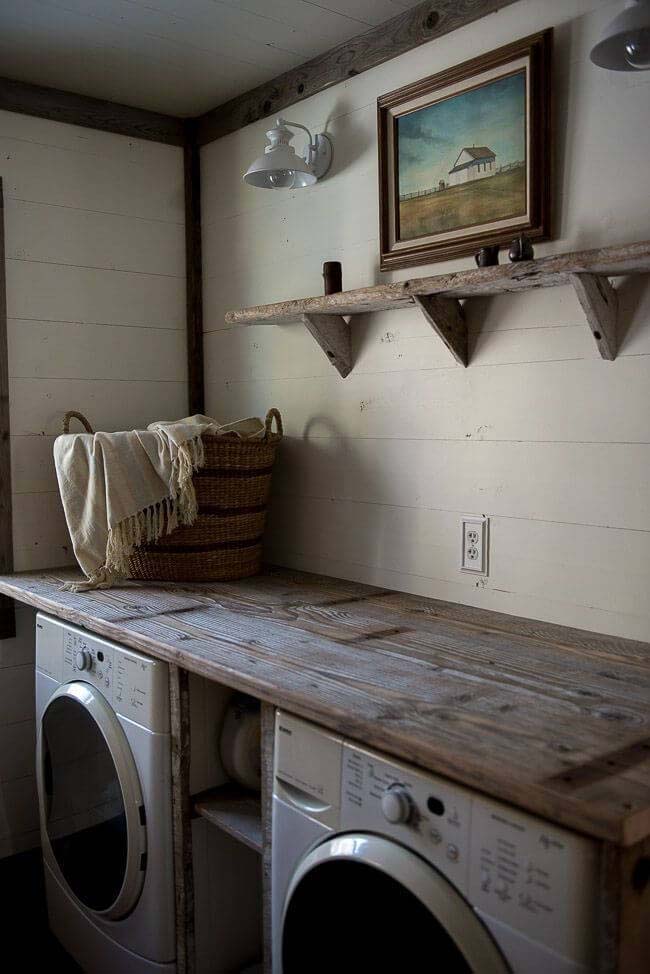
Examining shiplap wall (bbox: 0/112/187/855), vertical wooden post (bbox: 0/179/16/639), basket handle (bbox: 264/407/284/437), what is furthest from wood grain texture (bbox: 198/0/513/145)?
basket handle (bbox: 264/407/284/437)

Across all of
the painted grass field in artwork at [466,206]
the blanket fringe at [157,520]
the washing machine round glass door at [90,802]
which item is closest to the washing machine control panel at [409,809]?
the washing machine round glass door at [90,802]

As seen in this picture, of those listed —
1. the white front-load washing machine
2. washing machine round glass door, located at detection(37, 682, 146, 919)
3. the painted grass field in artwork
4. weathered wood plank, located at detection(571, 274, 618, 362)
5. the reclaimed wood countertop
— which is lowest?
washing machine round glass door, located at detection(37, 682, 146, 919)

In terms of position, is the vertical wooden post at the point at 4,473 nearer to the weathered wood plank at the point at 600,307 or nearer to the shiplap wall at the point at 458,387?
the shiplap wall at the point at 458,387

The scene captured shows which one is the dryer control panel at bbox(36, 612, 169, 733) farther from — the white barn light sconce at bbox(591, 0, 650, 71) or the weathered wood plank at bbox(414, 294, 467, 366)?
the white barn light sconce at bbox(591, 0, 650, 71)

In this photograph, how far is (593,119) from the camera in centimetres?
163

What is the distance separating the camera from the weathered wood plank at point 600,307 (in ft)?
5.03

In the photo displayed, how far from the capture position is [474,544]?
191cm

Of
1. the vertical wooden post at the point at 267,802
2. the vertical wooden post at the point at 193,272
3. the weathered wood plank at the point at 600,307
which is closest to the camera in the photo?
the vertical wooden post at the point at 267,802

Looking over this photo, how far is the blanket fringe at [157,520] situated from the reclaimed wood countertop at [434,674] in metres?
0.05

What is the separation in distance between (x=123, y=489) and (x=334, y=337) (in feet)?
2.09

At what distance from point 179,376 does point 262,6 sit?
110 centimetres

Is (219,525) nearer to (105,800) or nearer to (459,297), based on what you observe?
(105,800)

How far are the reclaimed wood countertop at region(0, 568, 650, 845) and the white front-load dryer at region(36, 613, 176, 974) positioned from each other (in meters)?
0.08

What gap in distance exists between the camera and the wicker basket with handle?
2152 mm
